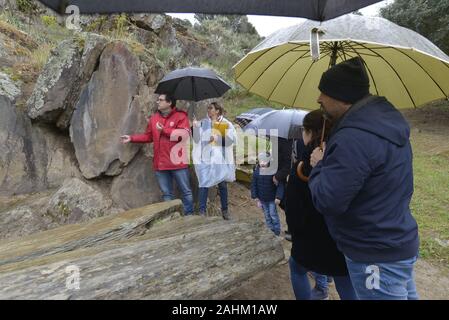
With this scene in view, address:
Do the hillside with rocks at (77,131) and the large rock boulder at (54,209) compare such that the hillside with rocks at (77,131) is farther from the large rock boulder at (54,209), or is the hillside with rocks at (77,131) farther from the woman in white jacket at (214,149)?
the woman in white jacket at (214,149)

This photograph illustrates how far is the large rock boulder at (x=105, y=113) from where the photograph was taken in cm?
560

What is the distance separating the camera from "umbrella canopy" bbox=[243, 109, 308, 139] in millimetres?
4098

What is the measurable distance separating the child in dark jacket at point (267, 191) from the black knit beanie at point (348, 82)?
108 inches

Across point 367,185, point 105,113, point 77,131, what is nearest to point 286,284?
point 367,185

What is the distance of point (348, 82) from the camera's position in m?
2.05

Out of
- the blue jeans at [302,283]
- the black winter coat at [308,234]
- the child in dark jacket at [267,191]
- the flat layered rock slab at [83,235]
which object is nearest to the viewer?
the black winter coat at [308,234]

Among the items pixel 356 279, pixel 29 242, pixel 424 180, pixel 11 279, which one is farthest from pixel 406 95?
pixel 424 180

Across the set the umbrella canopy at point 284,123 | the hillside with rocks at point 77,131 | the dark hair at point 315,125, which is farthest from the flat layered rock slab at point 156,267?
the hillside with rocks at point 77,131

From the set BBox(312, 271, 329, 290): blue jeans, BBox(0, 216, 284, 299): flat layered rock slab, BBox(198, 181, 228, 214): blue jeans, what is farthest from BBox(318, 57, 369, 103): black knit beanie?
BBox(198, 181, 228, 214): blue jeans

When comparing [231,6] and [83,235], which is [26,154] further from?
[231,6]

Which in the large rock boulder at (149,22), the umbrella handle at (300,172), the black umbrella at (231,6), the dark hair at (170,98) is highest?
the large rock boulder at (149,22)

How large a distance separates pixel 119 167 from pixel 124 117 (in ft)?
2.58

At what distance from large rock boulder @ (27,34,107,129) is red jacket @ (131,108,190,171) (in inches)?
56.1
